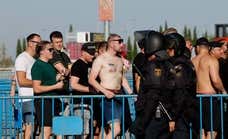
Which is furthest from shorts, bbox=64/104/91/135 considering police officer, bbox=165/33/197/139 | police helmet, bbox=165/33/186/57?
police helmet, bbox=165/33/186/57

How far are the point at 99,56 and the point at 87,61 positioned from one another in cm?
81

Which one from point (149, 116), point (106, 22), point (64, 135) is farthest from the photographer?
point (106, 22)

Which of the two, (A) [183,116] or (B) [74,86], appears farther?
(B) [74,86]

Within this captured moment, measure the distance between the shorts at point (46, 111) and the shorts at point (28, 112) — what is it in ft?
0.68

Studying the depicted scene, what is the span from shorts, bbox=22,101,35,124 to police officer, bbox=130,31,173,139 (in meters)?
2.31

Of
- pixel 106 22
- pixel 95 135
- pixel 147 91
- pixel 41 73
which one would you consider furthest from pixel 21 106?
pixel 106 22

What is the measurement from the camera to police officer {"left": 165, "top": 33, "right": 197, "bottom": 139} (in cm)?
863

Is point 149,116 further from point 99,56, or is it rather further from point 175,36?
point 99,56

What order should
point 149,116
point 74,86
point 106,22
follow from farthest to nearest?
point 106,22
point 74,86
point 149,116

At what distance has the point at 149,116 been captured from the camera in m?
8.59

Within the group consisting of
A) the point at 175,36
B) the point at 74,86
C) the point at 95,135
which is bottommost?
the point at 95,135

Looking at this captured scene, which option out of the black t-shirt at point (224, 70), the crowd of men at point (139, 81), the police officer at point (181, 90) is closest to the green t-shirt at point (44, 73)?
the crowd of men at point (139, 81)

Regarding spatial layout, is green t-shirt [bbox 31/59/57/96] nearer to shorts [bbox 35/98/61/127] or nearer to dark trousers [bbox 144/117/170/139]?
shorts [bbox 35/98/61/127]

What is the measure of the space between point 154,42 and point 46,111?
230cm
